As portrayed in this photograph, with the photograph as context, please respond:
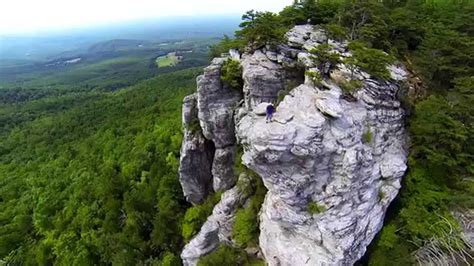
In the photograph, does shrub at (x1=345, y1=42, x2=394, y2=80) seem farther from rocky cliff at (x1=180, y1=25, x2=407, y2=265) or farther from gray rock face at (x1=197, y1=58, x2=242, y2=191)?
gray rock face at (x1=197, y1=58, x2=242, y2=191)

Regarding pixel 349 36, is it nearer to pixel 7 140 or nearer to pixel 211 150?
pixel 211 150

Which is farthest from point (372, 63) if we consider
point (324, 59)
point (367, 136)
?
point (367, 136)

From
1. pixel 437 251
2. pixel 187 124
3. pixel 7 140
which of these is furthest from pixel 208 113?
pixel 7 140

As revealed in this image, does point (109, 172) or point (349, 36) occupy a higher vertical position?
point (349, 36)

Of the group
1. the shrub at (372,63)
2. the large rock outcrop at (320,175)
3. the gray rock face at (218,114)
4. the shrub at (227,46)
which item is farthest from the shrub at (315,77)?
the shrub at (227,46)

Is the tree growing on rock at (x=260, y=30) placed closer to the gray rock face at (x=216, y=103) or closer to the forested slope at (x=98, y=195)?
the gray rock face at (x=216, y=103)

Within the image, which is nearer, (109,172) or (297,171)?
(297,171)
